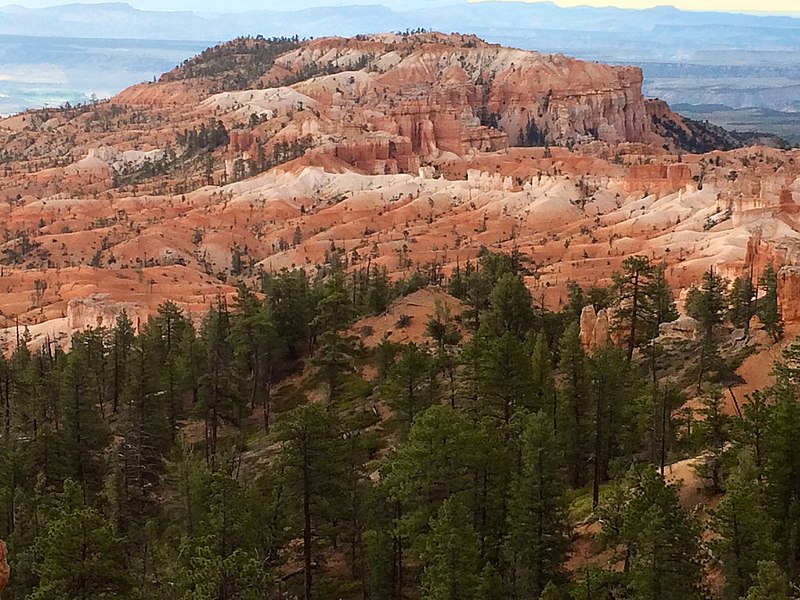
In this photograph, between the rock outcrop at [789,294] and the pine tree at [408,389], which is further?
the rock outcrop at [789,294]

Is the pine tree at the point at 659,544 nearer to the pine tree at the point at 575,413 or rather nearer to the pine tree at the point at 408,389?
the pine tree at the point at 575,413

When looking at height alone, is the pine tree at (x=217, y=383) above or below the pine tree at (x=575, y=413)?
below

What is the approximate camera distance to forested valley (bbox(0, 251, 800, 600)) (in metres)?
24.6

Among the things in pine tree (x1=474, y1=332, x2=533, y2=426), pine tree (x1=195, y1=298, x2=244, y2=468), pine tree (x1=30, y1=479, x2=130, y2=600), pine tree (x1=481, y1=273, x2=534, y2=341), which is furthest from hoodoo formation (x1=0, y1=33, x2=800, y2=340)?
pine tree (x1=30, y1=479, x2=130, y2=600)

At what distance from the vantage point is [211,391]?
46.6 m

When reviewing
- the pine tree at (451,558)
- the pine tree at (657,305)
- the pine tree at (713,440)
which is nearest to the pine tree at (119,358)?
the pine tree at (657,305)

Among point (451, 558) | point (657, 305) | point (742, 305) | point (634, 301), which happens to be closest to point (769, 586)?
point (451, 558)

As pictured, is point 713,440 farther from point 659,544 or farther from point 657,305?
point 657,305

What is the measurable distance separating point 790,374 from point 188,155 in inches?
5448

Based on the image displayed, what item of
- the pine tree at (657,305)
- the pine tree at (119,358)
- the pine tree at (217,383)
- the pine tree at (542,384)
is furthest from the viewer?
the pine tree at (119,358)

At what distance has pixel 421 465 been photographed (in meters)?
28.4

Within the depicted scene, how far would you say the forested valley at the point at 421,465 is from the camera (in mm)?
24562

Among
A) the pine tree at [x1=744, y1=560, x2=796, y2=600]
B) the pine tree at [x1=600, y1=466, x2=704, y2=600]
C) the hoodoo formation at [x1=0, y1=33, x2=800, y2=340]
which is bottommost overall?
the hoodoo formation at [x1=0, y1=33, x2=800, y2=340]

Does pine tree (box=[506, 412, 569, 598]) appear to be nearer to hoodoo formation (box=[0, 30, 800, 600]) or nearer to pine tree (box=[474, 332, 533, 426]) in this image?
hoodoo formation (box=[0, 30, 800, 600])
